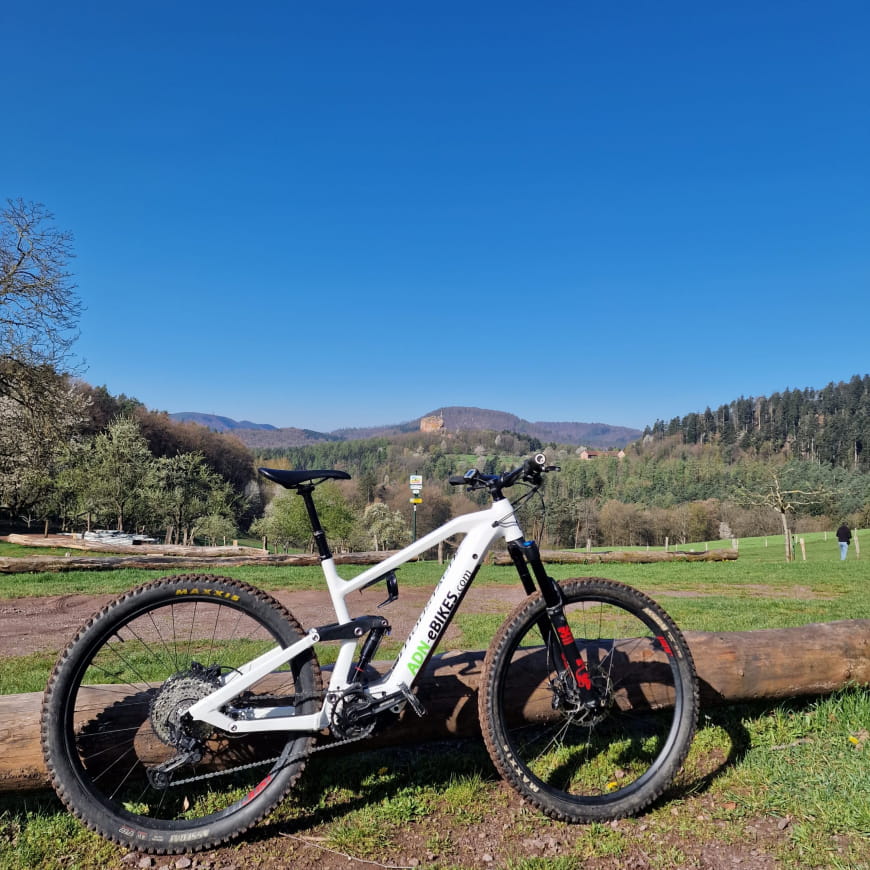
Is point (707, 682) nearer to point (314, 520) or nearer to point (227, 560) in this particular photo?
point (314, 520)

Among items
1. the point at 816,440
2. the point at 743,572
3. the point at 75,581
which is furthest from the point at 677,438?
the point at 75,581

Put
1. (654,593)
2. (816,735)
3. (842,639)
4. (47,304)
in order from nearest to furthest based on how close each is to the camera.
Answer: (816,735), (842,639), (654,593), (47,304)

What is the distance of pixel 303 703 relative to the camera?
298 centimetres

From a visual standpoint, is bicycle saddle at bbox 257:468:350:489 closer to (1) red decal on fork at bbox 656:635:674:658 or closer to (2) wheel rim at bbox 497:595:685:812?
(2) wheel rim at bbox 497:595:685:812

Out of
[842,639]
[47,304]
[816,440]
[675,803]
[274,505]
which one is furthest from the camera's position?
[816,440]

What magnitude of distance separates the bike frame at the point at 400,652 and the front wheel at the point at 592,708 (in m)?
0.36

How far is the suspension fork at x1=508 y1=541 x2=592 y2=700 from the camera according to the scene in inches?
123

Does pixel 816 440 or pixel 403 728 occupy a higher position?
pixel 816 440

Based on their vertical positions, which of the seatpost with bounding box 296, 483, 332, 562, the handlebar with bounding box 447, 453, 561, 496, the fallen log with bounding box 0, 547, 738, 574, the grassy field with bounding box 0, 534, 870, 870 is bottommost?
the fallen log with bounding box 0, 547, 738, 574

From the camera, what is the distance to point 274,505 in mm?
51000

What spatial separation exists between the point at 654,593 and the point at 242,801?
14385mm

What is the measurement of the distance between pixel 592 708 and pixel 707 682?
1124mm

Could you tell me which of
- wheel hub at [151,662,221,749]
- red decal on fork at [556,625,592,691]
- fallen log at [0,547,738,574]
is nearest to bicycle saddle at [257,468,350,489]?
wheel hub at [151,662,221,749]

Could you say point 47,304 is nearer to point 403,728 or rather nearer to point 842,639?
point 403,728
